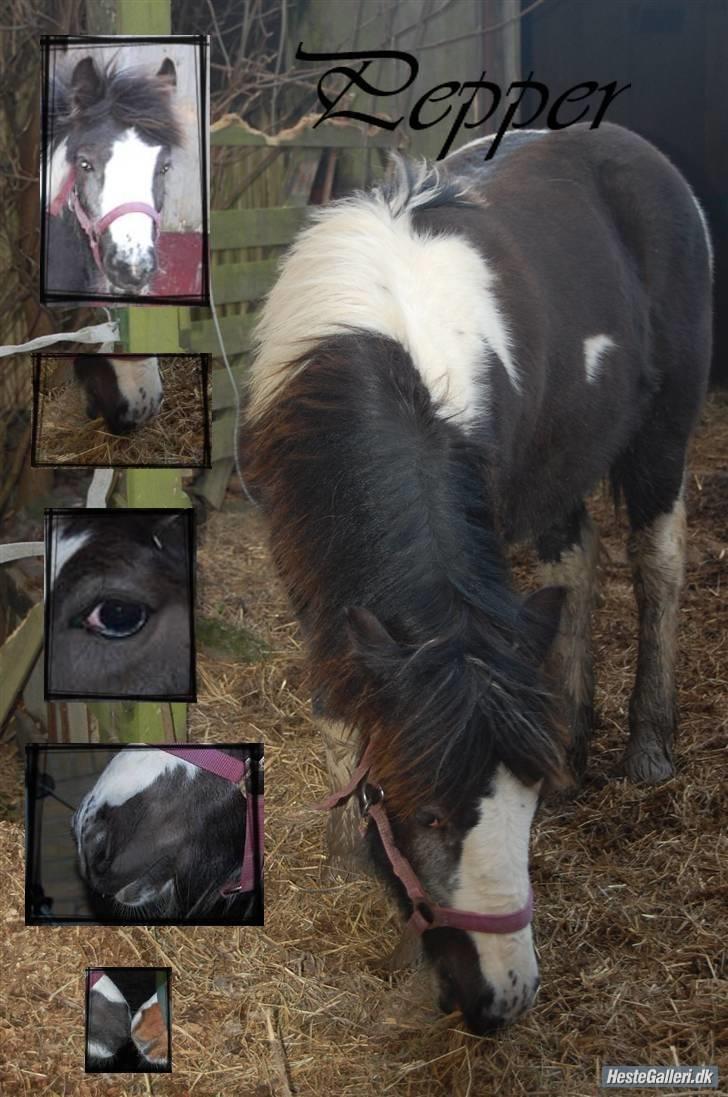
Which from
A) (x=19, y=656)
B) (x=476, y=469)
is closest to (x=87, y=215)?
(x=476, y=469)

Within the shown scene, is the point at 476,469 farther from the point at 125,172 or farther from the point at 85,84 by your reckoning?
the point at 85,84

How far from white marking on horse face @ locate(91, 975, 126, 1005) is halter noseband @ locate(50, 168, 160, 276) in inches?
45.9

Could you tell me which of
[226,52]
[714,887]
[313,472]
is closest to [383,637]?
[313,472]

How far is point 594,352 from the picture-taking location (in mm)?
2395

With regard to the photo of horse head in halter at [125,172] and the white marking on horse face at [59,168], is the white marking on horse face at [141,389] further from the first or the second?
the white marking on horse face at [59,168]

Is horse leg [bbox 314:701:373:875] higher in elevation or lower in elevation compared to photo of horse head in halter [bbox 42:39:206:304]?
lower

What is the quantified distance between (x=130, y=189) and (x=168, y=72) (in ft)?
0.62

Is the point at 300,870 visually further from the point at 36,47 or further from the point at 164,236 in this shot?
the point at 36,47

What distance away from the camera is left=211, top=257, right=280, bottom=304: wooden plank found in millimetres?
2104

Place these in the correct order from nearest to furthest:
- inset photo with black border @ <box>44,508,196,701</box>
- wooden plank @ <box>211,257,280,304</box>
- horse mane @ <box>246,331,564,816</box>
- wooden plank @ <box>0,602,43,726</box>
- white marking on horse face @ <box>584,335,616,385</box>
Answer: horse mane @ <box>246,331,564,816</box>, inset photo with black border @ <box>44,508,196,701</box>, wooden plank @ <box>211,257,280,304</box>, wooden plank @ <box>0,602,43,726</box>, white marking on horse face @ <box>584,335,616,385</box>

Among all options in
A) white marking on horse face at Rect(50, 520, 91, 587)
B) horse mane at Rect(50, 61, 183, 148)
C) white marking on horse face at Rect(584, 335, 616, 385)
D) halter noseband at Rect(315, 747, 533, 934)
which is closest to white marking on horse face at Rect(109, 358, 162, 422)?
white marking on horse face at Rect(50, 520, 91, 587)

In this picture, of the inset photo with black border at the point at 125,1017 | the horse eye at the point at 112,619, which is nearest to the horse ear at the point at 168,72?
the horse eye at the point at 112,619

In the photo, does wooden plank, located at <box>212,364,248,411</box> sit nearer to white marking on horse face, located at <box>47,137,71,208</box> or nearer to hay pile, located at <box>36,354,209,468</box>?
hay pile, located at <box>36,354,209,468</box>

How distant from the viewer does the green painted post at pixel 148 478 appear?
190 centimetres
